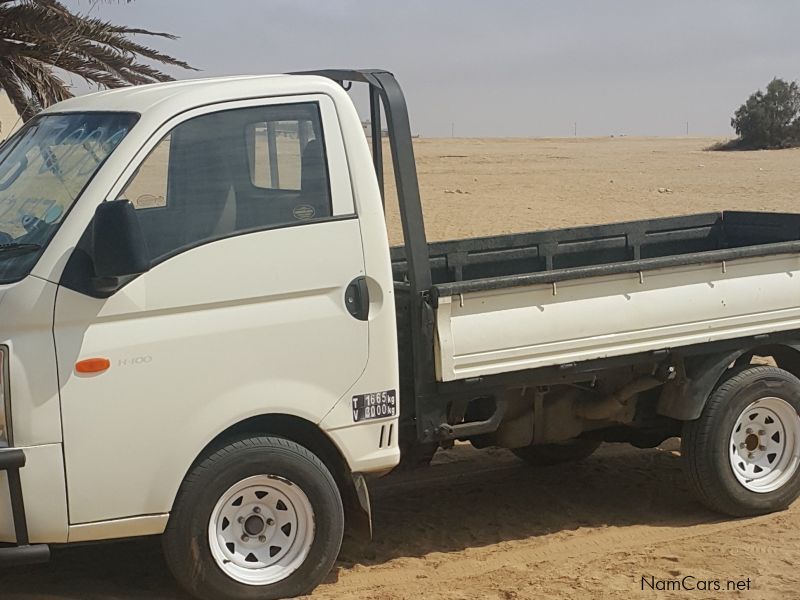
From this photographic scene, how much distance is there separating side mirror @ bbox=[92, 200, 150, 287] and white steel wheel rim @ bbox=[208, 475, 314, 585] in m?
1.11

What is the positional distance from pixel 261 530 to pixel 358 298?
1103 millimetres

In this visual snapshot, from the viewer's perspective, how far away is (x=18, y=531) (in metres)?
4.71

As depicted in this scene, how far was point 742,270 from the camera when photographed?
20.9 feet

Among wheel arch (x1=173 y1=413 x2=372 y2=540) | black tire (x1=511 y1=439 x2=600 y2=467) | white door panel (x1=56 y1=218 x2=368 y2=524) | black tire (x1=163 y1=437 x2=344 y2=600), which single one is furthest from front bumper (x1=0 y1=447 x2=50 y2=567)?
black tire (x1=511 y1=439 x2=600 y2=467)

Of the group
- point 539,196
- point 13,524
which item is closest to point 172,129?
point 13,524

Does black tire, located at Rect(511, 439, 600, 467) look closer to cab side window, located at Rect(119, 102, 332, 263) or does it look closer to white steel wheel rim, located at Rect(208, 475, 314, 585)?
white steel wheel rim, located at Rect(208, 475, 314, 585)

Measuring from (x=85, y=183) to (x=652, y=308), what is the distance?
2883 millimetres

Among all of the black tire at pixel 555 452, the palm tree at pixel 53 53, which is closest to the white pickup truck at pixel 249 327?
the black tire at pixel 555 452

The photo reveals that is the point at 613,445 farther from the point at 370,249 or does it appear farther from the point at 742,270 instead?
the point at 370,249

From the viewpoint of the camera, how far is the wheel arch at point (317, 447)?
5.15 metres

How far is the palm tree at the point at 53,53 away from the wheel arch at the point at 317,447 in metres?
6.67

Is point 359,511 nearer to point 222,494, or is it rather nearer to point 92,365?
point 222,494

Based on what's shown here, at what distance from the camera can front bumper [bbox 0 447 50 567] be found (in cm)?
461

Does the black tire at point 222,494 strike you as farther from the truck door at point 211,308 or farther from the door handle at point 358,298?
the door handle at point 358,298
